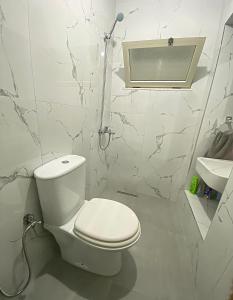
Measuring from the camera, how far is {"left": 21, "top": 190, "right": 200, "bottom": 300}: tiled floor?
1.02m

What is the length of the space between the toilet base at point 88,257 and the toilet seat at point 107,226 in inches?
6.1

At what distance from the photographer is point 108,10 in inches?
59.7

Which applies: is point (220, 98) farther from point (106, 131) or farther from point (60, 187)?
point (60, 187)

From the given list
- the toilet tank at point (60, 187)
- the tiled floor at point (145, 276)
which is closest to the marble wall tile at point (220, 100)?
the tiled floor at point (145, 276)

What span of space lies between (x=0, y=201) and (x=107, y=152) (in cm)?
141

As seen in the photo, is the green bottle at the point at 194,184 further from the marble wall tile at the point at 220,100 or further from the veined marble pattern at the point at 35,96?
the veined marble pattern at the point at 35,96

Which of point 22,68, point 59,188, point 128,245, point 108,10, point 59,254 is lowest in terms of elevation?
point 59,254

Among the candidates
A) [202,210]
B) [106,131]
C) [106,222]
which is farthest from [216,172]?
[106,131]

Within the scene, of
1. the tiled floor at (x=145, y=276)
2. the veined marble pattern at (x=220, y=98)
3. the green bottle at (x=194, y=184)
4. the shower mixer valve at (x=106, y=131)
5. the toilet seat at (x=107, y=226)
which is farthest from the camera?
the shower mixer valve at (x=106, y=131)

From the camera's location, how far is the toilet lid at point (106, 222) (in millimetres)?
897

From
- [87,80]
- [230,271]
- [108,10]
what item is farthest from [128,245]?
[108,10]

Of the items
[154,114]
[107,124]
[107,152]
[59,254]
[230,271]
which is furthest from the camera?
[107,152]

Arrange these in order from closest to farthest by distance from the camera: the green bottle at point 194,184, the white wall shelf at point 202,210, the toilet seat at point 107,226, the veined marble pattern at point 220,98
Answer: the toilet seat at point 107,226
the white wall shelf at point 202,210
the veined marble pattern at point 220,98
the green bottle at point 194,184

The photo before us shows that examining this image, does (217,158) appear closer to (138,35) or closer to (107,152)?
(107,152)
